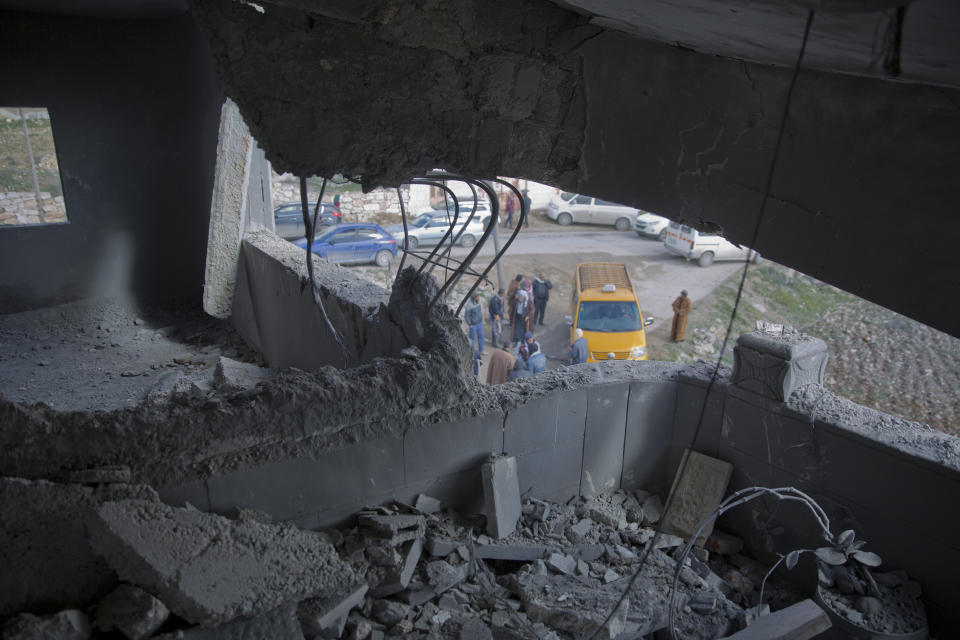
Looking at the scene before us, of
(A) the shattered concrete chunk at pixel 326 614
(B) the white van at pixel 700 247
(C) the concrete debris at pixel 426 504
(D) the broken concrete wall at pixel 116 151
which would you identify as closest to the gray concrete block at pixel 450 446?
(C) the concrete debris at pixel 426 504

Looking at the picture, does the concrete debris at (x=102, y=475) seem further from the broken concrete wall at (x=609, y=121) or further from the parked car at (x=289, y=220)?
the parked car at (x=289, y=220)

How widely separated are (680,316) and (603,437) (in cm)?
833

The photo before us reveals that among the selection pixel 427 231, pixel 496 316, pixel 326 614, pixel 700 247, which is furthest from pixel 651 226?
pixel 326 614

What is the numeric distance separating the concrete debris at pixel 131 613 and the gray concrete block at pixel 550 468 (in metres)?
2.41

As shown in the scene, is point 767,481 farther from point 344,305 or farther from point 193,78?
point 193,78

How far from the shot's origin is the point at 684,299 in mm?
12547

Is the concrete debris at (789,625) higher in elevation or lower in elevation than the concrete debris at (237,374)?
lower

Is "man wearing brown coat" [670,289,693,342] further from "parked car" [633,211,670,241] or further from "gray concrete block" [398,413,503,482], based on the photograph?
"gray concrete block" [398,413,503,482]

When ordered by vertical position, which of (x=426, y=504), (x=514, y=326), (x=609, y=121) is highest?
(x=609, y=121)

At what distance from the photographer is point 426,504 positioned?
13.2ft

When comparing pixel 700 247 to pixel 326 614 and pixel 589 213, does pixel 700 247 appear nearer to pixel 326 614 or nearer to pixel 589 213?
pixel 589 213

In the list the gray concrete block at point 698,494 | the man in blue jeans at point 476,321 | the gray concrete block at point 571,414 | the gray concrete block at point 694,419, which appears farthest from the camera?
the man in blue jeans at point 476,321

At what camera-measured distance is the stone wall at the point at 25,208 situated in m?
14.5

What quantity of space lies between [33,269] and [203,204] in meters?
2.31
